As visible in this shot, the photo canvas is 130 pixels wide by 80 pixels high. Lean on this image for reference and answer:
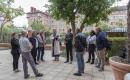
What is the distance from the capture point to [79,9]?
19438mm

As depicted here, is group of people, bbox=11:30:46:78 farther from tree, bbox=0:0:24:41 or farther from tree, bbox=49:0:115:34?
tree, bbox=0:0:24:41

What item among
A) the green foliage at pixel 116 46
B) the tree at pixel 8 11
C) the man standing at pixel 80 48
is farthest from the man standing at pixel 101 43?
the tree at pixel 8 11

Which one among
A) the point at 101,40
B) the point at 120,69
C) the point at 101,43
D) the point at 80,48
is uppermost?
the point at 101,40

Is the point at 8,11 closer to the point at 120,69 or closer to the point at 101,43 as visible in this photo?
the point at 101,43

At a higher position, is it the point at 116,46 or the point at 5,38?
the point at 5,38

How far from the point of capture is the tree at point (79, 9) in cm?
1902

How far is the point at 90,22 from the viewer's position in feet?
68.3

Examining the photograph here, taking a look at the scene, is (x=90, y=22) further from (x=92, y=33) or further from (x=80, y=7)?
(x=92, y=33)

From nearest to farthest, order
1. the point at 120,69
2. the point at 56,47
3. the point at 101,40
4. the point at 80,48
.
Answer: the point at 120,69
the point at 80,48
the point at 101,40
the point at 56,47

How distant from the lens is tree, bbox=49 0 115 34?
19016 millimetres

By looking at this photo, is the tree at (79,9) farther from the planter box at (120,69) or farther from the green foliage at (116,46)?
the planter box at (120,69)

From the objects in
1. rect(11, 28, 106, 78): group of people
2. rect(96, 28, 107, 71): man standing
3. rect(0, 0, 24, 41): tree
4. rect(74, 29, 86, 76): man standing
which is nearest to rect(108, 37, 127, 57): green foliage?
rect(11, 28, 106, 78): group of people

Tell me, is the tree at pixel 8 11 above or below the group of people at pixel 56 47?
above

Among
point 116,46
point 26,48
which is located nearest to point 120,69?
point 26,48
